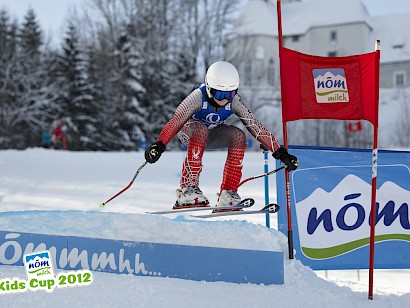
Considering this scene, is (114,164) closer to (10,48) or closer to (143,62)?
(143,62)

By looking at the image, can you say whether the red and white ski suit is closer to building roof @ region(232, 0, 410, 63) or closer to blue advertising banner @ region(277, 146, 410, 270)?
blue advertising banner @ region(277, 146, 410, 270)

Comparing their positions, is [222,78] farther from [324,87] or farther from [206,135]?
[324,87]

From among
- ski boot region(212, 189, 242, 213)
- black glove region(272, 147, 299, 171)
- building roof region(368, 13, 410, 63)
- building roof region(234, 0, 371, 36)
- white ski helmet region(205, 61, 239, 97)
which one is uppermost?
building roof region(234, 0, 371, 36)

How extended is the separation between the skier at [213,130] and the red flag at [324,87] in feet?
1.50

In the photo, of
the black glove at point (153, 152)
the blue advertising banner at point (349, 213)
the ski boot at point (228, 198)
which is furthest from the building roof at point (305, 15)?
the black glove at point (153, 152)

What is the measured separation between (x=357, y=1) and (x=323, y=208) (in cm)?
5235

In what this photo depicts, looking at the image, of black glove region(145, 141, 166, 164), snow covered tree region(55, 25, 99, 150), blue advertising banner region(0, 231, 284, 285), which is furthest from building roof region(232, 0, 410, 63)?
blue advertising banner region(0, 231, 284, 285)

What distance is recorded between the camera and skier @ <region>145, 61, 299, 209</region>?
4465mm

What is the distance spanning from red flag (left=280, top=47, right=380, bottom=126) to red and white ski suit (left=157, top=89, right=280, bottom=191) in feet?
2.01

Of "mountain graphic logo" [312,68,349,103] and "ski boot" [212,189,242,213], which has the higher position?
"mountain graphic logo" [312,68,349,103]

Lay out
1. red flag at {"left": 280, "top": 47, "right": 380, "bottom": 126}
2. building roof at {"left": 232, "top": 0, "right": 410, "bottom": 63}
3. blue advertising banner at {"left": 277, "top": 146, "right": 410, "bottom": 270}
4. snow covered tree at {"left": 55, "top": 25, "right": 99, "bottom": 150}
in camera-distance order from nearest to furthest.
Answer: red flag at {"left": 280, "top": 47, "right": 380, "bottom": 126} < blue advertising banner at {"left": 277, "top": 146, "right": 410, "bottom": 270} < snow covered tree at {"left": 55, "top": 25, "right": 99, "bottom": 150} < building roof at {"left": 232, "top": 0, "right": 410, "bottom": 63}

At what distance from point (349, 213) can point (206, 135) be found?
1.57 meters

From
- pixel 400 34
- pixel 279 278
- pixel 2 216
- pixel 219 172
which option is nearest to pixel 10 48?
pixel 219 172

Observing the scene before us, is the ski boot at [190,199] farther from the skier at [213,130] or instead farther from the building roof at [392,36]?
the building roof at [392,36]
